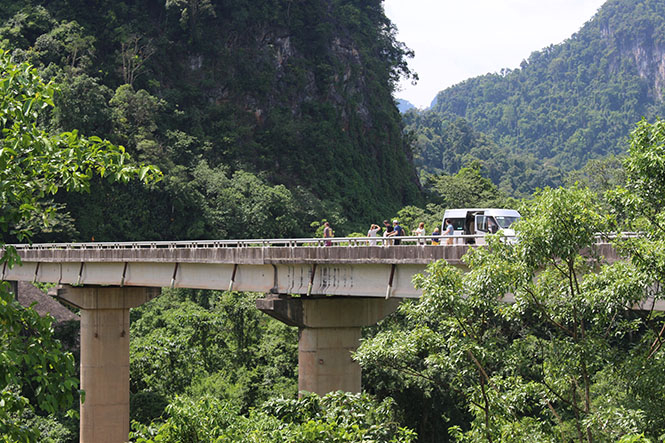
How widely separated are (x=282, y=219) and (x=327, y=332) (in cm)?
4648

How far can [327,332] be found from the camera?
880 inches

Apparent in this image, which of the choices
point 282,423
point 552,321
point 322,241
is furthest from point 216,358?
point 552,321

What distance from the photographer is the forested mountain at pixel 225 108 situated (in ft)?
217

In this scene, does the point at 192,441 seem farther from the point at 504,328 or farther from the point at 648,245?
the point at 504,328

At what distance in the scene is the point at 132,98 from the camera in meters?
70.3

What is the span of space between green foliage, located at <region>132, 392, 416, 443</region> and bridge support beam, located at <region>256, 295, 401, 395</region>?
23.9ft

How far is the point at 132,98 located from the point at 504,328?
140 ft

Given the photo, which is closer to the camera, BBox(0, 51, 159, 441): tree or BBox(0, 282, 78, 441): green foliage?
BBox(0, 282, 78, 441): green foliage

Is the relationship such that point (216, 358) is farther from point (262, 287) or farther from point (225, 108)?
point (225, 108)

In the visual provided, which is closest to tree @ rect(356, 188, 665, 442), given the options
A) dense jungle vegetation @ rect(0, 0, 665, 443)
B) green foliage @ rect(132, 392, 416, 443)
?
dense jungle vegetation @ rect(0, 0, 665, 443)

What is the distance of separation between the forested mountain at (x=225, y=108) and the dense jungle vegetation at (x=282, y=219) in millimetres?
245

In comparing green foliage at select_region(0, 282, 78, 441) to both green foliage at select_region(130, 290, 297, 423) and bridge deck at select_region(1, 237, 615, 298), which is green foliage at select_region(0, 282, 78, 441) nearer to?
bridge deck at select_region(1, 237, 615, 298)

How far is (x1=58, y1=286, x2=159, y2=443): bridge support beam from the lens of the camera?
3484cm

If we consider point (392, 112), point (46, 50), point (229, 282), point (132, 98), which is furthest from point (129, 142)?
point (229, 282)
